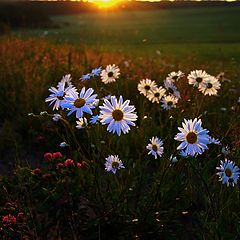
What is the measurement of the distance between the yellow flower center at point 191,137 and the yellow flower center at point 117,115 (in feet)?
0.95

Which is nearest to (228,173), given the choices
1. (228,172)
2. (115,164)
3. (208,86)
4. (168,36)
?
(228,172)

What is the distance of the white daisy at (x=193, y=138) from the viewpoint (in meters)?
1.78

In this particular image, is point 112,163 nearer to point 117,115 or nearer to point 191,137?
point 117,115

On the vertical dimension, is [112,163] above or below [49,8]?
below

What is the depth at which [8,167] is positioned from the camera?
3330mm

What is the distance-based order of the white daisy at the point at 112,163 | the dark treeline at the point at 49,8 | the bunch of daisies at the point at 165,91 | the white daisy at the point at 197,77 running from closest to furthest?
the white daisy at the point at 112,163 < the bunch of daisies at the point at 165,91 < the white daisy at the point at 197,77 < the dark treeline at the point at 49,8

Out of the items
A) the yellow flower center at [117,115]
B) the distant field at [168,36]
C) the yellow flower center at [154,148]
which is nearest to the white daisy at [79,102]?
the yellow flower center at [117,115]

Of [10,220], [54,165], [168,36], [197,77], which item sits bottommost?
[10,220]

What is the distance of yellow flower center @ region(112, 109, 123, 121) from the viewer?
1.87 meters

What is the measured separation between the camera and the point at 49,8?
125 feet

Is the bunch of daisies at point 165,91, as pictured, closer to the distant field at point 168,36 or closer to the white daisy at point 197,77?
the white daisy at point 197,77

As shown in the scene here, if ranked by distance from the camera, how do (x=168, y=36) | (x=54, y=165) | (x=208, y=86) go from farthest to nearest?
(x=168, y=36)
(x=208, y=86)
(x=54, y=165)

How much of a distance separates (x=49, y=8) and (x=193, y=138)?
125 feet

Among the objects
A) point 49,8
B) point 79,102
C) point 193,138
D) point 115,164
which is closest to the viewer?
point 193,138
